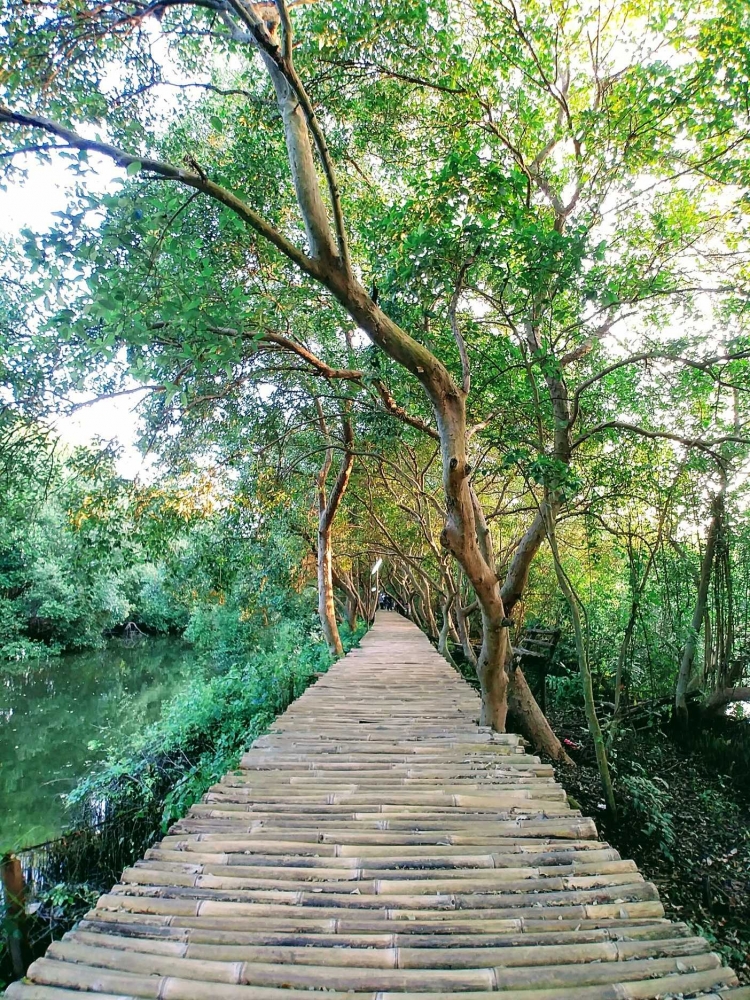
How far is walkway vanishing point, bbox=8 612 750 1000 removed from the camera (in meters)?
1.65

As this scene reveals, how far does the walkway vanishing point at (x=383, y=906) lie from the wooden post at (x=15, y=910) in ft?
4.24

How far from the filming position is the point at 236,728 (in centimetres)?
756

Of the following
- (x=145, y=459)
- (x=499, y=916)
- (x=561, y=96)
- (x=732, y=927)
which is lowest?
(x=732, y=927)

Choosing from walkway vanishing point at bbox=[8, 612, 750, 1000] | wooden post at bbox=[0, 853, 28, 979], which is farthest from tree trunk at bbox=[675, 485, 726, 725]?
wooden post at bbox=[0, 853, 28, 979]

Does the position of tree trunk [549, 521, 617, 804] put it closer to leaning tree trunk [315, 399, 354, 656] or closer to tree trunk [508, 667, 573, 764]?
tree trunk [508, 667, 573, 764]

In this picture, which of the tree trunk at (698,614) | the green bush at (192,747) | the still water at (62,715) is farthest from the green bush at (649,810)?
the still water at (62,715)

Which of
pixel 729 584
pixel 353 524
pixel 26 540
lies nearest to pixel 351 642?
pixel 353 524

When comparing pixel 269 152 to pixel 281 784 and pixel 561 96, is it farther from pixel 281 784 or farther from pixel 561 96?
pixel 281 784

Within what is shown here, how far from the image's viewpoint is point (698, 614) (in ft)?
25.3

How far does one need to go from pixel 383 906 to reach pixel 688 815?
525 centimetres

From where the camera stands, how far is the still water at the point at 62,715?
8.02 metres

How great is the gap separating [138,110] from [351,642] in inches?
416

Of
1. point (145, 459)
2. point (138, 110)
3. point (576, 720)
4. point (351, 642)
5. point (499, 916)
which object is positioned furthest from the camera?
point (351, 642)

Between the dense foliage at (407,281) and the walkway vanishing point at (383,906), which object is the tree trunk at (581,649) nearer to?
the dense foliage at (407,281)
